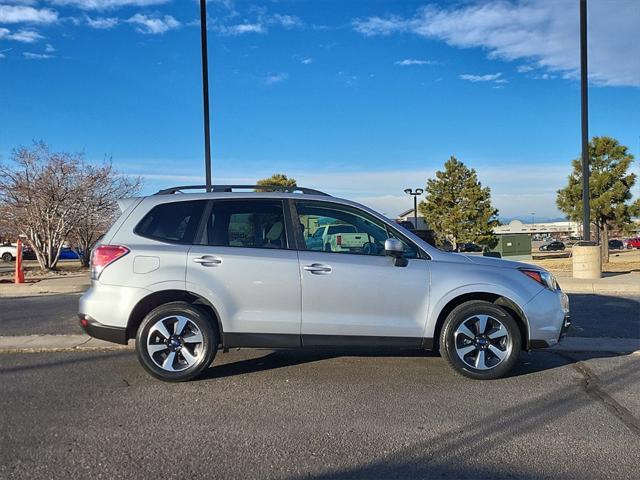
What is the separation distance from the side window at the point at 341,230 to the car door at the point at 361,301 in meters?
0.16

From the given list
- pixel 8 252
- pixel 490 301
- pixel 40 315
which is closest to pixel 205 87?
pixel 40 315

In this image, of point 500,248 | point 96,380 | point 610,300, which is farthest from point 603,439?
point 500,248

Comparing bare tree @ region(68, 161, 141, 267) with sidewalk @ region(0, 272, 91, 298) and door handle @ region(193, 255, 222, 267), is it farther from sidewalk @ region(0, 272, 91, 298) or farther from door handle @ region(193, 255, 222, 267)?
door handle @ region(193, 255, 222, 267)

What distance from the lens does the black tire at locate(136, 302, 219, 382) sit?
519 centimetres

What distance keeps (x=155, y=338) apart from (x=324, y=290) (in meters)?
1.69

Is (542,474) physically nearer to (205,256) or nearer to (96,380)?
(205,256)

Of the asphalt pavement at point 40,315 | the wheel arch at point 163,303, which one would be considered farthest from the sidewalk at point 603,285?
the asphalt pavement at point 40,315

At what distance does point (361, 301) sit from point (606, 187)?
2365 cm

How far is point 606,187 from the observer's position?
81.7 ft

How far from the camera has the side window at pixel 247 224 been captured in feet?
17.7

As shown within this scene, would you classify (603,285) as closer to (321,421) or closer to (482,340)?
(482,340)

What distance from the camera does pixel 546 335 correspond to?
533 cm

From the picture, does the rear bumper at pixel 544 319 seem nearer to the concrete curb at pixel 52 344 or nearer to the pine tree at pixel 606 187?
the concrete curb at pixel 52 344

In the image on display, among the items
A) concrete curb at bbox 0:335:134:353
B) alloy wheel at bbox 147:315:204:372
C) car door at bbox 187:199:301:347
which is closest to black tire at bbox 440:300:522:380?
car door at bbox 187:199:301:347
